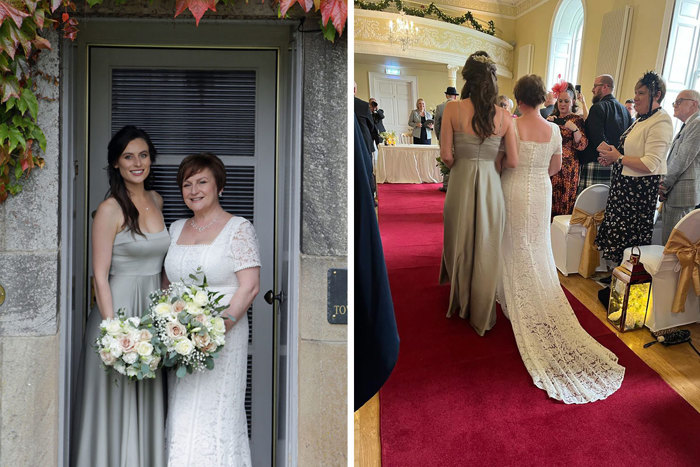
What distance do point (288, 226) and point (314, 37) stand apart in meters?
0.60

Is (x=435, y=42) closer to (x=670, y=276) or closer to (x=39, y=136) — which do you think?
(x=670, y=276)

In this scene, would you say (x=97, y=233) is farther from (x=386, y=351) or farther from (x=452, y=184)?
(x=452, y=184)

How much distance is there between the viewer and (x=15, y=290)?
1.85 m

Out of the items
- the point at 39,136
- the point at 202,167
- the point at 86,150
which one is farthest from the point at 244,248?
the point at 39,136

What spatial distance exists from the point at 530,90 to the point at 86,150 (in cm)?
→ 137

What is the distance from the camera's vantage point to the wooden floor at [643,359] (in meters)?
1.59

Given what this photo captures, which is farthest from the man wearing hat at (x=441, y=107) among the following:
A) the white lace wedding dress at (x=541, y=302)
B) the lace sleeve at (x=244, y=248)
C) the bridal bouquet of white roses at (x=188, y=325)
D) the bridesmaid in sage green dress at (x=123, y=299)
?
the bridesmaid in sage green dress at (x=123, y=299)

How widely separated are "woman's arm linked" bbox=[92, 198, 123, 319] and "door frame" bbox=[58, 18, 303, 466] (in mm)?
60

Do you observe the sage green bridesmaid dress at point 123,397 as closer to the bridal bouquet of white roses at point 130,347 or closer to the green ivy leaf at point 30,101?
the bridal bouquet of white roses at point 130,347

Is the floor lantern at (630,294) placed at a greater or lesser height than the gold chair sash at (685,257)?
lesser

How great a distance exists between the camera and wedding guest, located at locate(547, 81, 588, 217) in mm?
1600

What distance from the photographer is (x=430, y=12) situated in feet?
5.46

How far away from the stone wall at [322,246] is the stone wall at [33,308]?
0.75m

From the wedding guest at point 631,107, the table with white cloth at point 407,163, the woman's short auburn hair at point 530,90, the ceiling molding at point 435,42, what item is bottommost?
the table with white cloth at point 407,163
